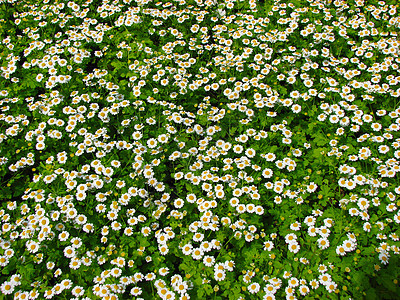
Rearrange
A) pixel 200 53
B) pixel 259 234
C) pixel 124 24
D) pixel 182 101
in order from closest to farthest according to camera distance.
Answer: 1. pixel 259 234
2. pixel 182 101
3. pixel 200 53
4. pixel 124 24

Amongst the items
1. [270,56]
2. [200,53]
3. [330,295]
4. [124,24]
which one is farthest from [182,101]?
[330,295]

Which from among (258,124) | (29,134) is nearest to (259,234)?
(258,124)

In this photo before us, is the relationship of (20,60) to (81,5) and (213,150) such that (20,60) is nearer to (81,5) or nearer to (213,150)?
(81,5)

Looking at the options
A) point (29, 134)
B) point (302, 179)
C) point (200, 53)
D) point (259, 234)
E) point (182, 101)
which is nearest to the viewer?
point (259, 234)

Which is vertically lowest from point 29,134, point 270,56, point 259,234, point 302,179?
point 259,234

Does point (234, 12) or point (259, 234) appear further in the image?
point (234, 12)

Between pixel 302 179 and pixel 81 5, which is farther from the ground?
pixel 81 5
